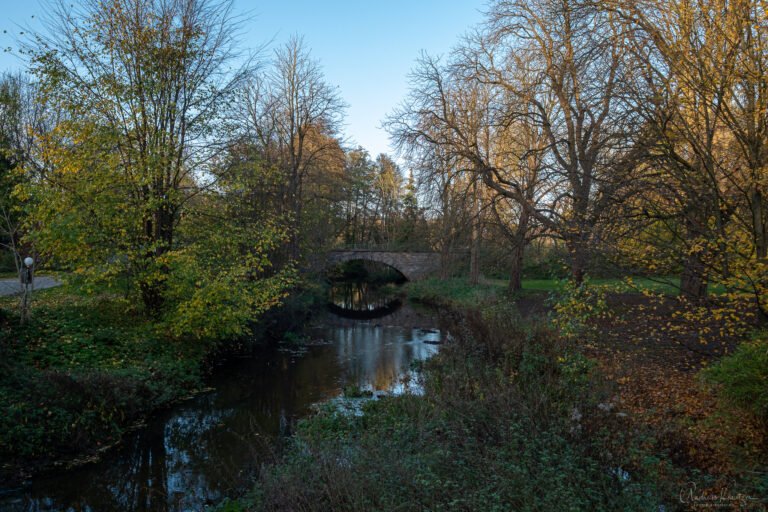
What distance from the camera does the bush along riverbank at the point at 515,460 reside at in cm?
436

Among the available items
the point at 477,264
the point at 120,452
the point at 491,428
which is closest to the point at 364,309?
the point at 477,264

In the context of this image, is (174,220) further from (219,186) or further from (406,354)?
(406,354)

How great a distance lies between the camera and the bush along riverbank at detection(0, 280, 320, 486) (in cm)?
731

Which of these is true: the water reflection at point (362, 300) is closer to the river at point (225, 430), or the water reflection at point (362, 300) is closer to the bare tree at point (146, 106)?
the river at point (225, 430)

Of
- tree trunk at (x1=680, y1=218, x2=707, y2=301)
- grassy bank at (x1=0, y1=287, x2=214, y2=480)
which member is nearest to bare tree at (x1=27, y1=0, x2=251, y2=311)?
grassy bank at (x1=0, y1=287, x2=214, y2=480)

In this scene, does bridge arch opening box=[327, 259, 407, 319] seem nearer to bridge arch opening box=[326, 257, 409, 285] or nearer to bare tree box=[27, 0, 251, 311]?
bridge arch opening box=[326, 257, 409, 285]

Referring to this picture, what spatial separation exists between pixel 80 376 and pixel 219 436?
263 cm

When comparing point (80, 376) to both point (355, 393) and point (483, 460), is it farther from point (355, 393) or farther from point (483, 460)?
point (483, 460)

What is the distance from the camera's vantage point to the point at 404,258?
36.0 m

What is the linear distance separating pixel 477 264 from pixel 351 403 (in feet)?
54.7

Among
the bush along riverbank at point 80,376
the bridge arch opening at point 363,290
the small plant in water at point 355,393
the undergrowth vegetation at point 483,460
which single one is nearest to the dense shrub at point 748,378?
the undergrowth vegetation at point 483,460

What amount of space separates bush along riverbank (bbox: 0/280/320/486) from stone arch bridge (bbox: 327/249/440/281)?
21.1 meters

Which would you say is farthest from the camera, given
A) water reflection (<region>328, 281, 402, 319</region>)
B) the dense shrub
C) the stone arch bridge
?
the stone arch bridge

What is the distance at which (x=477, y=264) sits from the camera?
25578 millimetres
